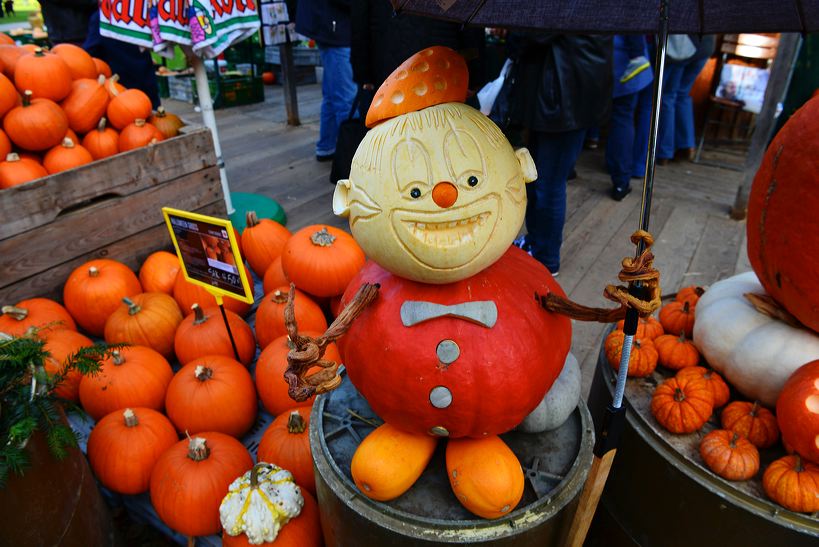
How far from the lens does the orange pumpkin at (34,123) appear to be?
102 inches

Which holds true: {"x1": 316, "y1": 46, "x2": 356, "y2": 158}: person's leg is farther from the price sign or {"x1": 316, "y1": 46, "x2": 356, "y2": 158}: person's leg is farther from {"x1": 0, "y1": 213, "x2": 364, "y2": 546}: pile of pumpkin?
the price sign

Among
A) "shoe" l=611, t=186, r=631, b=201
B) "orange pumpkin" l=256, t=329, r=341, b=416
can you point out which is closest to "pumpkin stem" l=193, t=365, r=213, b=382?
"orange pumpkin" l=256, t=329, r=341, b=416

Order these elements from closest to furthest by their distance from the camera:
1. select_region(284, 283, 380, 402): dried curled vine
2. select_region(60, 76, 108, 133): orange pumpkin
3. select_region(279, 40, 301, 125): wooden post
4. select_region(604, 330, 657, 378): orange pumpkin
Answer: select_region(284, 283, 380, 402): dried curled vine
select_region(604, 330, 657, 378): orange pumpkin
select_region(60, 76, 108, 133): orange pumpkin
select_region(279, 40, 301, 125): wooden post

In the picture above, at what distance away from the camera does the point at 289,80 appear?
6371 mm

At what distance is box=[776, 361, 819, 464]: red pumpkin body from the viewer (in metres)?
1.32

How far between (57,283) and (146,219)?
53 cm

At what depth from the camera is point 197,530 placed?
178 centimetres

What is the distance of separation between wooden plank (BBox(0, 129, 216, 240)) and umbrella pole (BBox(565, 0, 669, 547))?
252cm

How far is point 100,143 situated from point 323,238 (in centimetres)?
138

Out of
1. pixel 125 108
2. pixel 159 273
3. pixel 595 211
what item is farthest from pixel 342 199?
pixel 595 211

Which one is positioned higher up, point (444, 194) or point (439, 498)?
point (444, 194)

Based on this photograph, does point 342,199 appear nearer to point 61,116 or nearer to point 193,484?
point 193,484

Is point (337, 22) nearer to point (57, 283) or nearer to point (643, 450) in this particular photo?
point (57, 283)

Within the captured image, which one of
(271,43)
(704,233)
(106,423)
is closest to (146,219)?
(106,423)
